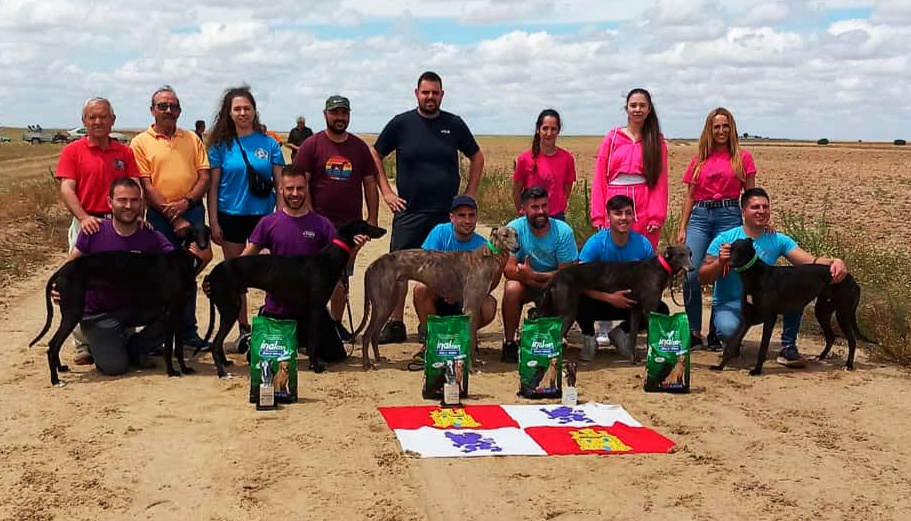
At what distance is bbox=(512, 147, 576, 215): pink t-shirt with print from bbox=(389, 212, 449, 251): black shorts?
3.21ft

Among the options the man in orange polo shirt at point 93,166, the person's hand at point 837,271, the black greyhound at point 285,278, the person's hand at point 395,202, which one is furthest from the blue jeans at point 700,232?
the man in orange polo shirt at point 93,166

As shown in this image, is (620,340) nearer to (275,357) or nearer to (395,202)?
(395,202)

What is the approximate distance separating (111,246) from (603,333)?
445 centimetres

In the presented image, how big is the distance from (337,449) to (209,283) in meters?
2.29

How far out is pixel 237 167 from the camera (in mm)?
7508

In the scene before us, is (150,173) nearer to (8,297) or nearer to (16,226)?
(8,297)

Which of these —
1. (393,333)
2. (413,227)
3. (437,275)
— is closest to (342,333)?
(393,333)

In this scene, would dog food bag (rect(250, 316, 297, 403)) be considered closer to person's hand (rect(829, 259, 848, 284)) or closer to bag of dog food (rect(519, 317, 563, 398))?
bag of dog food (rect(519, 317, 563, 398))

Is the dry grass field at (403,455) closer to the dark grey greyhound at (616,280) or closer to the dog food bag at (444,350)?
the dog food bag at (444,350)

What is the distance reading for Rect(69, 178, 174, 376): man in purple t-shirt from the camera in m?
6.71

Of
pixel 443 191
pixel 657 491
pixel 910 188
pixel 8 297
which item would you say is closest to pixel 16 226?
pixel 8 297

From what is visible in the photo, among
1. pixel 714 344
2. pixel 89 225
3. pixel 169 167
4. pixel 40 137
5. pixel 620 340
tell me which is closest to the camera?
pixel 89 225

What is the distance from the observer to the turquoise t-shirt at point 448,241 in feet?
24.5

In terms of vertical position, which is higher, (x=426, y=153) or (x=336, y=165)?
(x=426, y=153)
